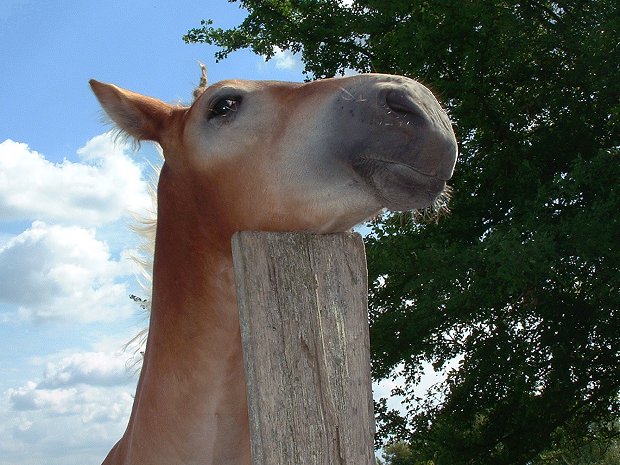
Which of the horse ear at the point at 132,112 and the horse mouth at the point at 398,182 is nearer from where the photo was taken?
the horse mouth at the point at 398,182

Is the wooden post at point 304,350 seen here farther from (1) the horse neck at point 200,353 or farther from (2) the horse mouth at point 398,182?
(1) the horse neck at point 200,353

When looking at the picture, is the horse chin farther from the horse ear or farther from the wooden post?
the horse ear

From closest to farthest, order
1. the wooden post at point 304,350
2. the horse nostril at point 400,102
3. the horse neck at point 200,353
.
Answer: the wooden post at point 304,350
the horse nostril at point 400,102
the horse neck at point 200,353

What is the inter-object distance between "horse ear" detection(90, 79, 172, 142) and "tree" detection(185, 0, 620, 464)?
5829mm

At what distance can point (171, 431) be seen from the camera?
8.55ft

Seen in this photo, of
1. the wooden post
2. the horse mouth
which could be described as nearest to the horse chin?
the horse mouth

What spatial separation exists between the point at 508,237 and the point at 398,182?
6.18m

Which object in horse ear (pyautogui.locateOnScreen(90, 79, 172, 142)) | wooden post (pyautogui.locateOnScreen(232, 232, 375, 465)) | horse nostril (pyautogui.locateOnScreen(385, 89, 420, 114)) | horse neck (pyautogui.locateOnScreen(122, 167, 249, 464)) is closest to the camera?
wooden post (pyautogui.locateOnScreen(232, 232, 375, 465))

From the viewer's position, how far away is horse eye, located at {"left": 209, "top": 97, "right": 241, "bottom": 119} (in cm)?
261

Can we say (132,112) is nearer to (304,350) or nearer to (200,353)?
(200,353)

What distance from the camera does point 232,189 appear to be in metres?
2.52

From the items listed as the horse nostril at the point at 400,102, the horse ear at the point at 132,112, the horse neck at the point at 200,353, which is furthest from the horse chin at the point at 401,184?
the horse ear at the point at 132,112

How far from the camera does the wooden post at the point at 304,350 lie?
5.97ft

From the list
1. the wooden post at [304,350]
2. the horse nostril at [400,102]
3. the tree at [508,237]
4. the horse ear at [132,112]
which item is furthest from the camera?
the tree at [508,237]
